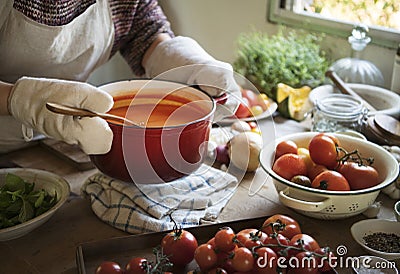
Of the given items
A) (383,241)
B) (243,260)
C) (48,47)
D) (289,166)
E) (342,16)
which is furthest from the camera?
(342,16)

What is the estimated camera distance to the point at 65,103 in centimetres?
97

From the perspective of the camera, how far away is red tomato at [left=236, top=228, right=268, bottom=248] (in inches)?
31.6

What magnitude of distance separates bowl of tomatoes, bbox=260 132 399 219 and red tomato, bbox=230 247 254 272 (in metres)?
0.22

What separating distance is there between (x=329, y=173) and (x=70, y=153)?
1.77 feet

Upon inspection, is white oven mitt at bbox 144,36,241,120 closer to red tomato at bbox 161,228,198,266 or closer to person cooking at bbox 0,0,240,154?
person cooking at bbox 0,0,240,154

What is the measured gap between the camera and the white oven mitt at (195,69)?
48.8 inches

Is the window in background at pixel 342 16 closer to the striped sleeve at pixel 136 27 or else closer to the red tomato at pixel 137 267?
the striped sleeve at pixel 136 27

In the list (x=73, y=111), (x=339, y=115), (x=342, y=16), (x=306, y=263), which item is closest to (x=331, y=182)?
(x=306, y=263)

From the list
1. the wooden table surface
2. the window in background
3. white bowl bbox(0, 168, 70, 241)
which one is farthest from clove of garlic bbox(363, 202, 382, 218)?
the window in background

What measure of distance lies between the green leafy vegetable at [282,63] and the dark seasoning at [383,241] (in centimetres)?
63

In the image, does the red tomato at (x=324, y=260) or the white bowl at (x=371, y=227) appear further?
the white bowl at (x=371, y=227)

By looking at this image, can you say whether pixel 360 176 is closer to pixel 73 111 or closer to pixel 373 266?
pixel 373 266

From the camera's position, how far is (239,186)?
1138mm

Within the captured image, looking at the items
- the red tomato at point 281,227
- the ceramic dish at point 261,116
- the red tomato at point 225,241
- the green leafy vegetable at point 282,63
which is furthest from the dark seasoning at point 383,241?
the green leafy vegetable at point 282,63
